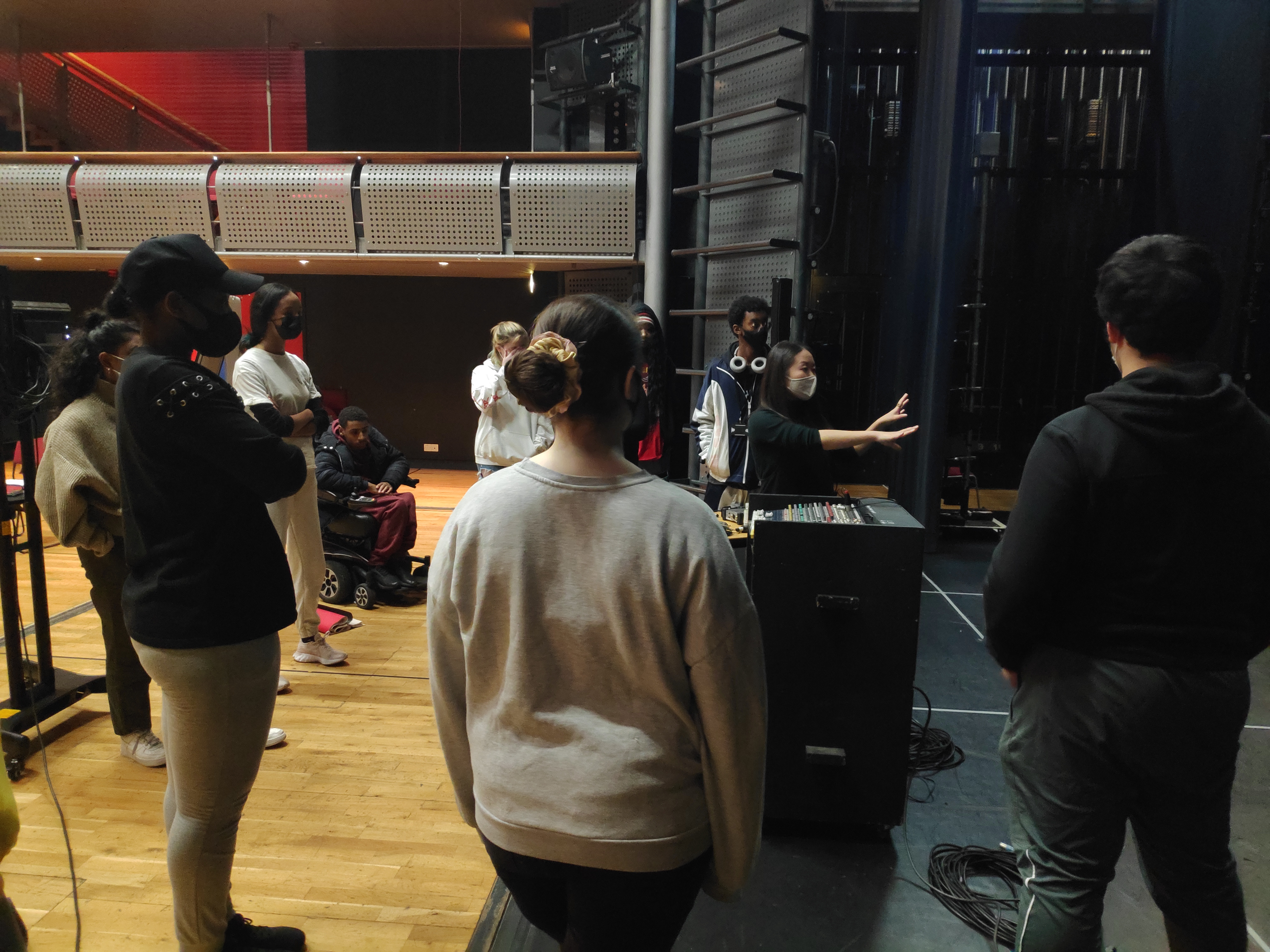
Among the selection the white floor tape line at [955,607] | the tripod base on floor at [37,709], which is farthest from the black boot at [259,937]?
the white floor tape line at [955,607]

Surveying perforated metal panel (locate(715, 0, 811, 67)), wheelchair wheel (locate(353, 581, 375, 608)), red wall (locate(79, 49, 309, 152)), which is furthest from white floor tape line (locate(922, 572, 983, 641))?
red wall (locate(79, 49, 309, 152))

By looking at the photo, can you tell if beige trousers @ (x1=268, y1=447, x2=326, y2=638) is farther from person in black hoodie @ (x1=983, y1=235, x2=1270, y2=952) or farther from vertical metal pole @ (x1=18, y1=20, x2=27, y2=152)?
vertical metal pole @ (x1=18, y1=20, x2=27, y2=152)

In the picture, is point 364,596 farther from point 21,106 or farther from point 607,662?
point 21,106

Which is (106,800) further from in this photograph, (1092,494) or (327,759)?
(1092,494)

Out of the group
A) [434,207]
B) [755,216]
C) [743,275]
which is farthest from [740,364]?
[434,207]

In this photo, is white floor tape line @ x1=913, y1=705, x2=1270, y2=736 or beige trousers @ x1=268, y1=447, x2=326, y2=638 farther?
beige trousers @ x1=268, y1=447, x2=326, y2=638

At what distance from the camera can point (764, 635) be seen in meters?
2.28

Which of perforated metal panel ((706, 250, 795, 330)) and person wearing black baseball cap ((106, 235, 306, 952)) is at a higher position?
perforated metal panel ((706, 250, 795, 330))

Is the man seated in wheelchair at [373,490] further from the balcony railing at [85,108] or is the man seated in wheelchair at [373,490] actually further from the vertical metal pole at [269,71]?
the balcony railing at [85,108]

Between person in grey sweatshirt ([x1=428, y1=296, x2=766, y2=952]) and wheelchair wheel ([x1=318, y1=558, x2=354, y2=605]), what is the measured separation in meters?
3.70

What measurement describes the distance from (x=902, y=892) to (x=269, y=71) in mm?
8679

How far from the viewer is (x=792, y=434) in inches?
106

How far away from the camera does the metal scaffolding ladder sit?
504cm

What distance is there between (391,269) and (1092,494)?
25.4 ft
